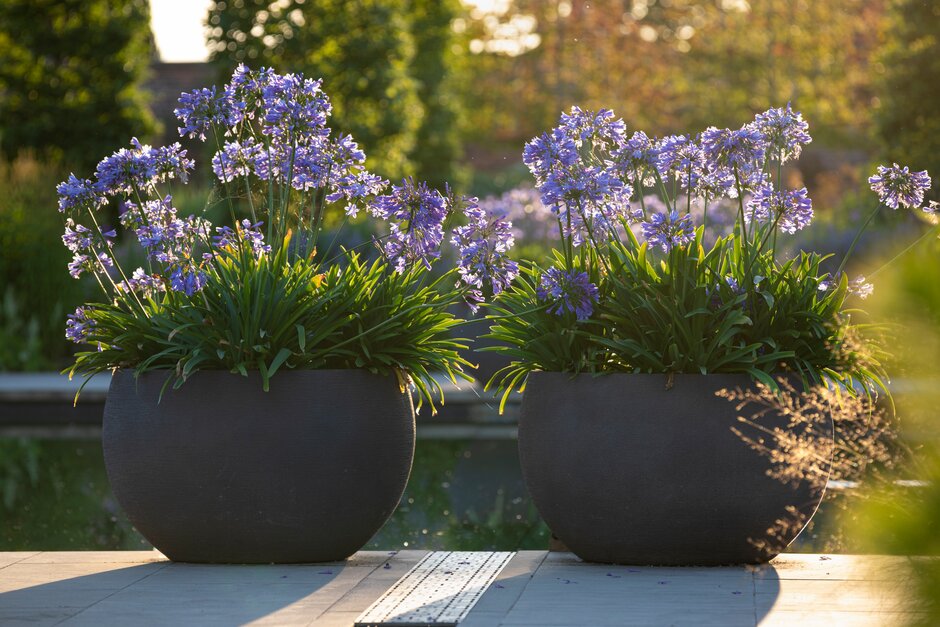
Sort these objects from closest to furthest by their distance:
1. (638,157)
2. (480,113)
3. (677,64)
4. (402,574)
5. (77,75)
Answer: (402,574) < (638,157) < (77,75) < (677,64) < (480,113)

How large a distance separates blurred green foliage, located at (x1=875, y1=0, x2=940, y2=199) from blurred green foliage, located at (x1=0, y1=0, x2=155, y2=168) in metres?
11.1

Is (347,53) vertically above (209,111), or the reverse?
(347,53)

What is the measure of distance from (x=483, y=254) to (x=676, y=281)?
0.79 metres

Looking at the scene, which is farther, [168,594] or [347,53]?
[347,53]

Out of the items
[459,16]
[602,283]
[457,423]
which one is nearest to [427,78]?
[459,16]

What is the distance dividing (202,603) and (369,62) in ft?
65.3

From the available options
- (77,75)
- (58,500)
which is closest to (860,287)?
(58,500)

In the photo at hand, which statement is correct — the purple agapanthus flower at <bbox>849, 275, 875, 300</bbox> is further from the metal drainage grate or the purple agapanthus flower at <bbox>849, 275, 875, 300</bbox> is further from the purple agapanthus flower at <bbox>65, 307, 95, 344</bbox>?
the purple agapanthus flower at <bbox>65, 307, 95, 344</bbox>

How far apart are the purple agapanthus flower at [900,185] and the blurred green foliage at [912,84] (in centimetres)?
1473

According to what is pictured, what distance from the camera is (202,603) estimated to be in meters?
4.77

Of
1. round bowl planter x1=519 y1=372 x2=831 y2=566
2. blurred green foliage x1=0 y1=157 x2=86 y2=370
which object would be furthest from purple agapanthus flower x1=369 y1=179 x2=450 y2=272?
blurred green foliage x1=0 y1=157 x2=86 y2=370

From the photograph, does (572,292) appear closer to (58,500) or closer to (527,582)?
(527,582)

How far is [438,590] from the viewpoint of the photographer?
16.3 feet

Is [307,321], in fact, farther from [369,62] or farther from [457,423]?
[369,62]
